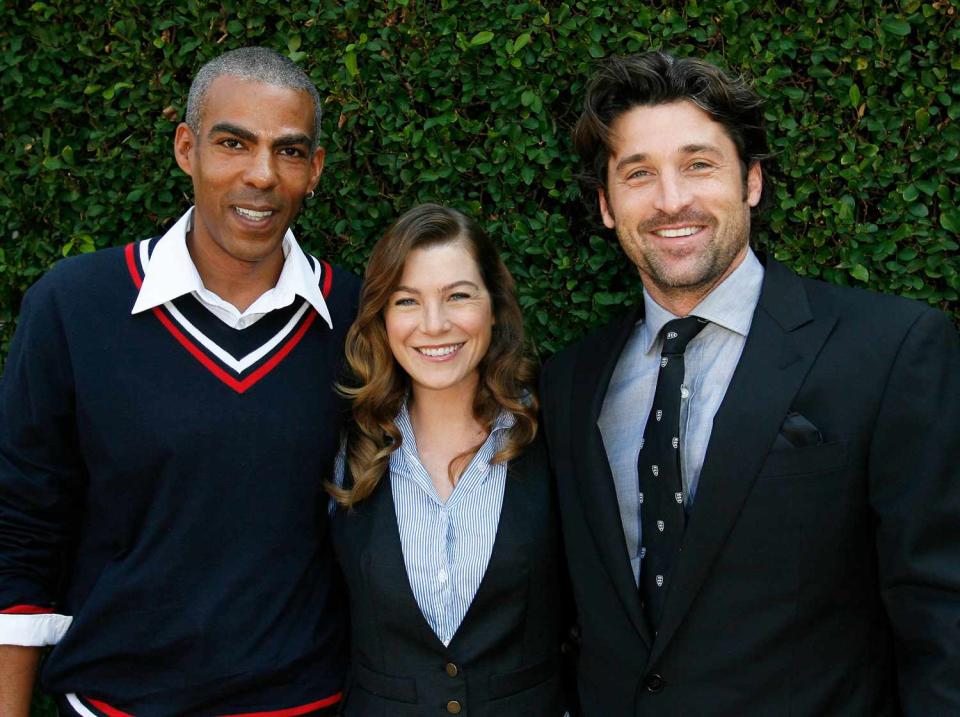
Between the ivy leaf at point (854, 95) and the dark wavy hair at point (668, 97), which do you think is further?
the ivy leaf at point (854, 95)

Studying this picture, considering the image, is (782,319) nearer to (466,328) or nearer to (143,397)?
(466,328)

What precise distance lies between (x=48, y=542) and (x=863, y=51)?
9.26 feet

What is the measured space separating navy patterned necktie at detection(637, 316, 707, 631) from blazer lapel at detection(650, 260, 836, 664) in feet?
0.23

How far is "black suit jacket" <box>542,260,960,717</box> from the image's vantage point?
2.17m

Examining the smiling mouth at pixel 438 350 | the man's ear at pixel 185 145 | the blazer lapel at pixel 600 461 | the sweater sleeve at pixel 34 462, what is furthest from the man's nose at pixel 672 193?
the sweater sleeve at pixel 34 462

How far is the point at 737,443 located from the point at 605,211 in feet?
3.01

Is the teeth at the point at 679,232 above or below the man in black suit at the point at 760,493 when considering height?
above

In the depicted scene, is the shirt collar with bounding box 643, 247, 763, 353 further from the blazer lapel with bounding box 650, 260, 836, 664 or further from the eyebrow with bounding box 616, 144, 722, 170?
the eyebrow with bounding box 616, 144, 722, 170

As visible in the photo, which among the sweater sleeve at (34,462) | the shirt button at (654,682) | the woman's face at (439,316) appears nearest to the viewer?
the shirt button at (654,682)

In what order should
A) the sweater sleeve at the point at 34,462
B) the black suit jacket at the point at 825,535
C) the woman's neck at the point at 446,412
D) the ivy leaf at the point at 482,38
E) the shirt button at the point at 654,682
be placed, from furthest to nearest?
the ivy leaf at the point at 482,38 < the woman's neck at the point at 446,412 < the sweater sleeve at the point at 34,462 < the shirt button at the point at 654,682 < the black suit jacket at the point at 825,535

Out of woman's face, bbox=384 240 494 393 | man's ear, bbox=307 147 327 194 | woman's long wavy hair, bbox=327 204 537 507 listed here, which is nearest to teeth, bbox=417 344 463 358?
woman's face, bbox=384 240 494 393

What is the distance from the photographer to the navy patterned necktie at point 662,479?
2336 millimetres

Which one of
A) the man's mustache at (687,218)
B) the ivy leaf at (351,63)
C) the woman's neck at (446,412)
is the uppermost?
the ivy leaf at (351,63)

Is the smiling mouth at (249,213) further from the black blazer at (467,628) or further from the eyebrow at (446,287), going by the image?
the black blazer at (467,628)
